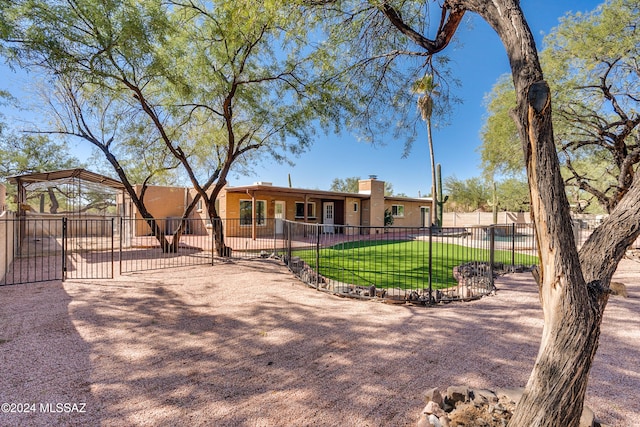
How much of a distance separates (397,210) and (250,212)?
12.1m

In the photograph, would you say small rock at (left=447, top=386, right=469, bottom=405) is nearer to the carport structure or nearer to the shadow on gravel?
the shadow on gravel

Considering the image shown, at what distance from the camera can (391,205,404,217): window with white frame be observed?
24234 mm

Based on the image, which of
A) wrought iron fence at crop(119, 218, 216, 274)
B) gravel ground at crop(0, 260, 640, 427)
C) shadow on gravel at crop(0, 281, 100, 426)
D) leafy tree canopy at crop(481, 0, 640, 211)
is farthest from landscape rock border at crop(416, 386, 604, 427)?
leafy tree canopy at crop(481, 0, 640, 211)

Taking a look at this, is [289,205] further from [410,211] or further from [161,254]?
[410,211]

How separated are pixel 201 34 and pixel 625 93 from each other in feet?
42.3

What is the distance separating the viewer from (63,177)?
43.3 ft

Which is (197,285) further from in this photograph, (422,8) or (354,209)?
(354,209)

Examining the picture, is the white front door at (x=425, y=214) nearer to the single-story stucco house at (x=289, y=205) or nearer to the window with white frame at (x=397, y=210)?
the window with white frame at (x=397, y=210)

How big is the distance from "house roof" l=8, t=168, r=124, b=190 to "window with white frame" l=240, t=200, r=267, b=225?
20.4 feet

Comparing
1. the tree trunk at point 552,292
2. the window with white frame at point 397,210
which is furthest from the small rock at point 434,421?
the window with white frame at point 397,210

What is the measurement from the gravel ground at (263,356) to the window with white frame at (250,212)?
12.1m

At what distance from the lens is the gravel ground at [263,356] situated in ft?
8.20

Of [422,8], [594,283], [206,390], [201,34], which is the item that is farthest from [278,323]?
[201,34]

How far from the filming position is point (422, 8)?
453 cm
